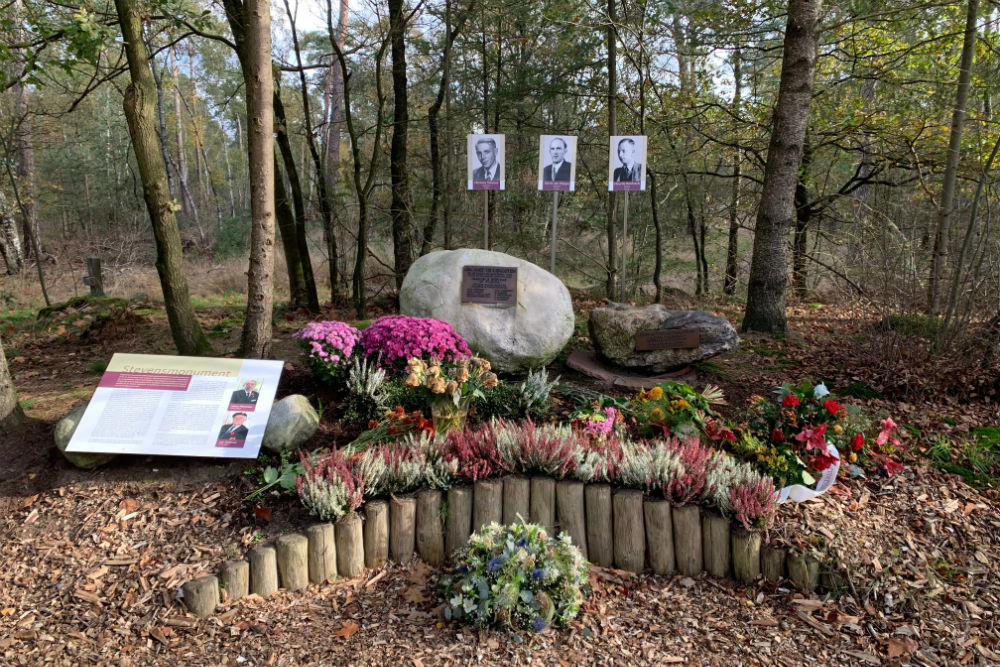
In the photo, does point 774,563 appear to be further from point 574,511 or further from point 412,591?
point 412,591

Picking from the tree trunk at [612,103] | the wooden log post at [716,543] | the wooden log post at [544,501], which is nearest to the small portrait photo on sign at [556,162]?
the tree trunk at [612,103]

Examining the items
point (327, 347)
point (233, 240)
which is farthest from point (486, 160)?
point (233, 240)

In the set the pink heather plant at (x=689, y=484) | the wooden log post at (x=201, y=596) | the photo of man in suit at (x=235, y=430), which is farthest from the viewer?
the photo of man in suit at (x=235, y=430)

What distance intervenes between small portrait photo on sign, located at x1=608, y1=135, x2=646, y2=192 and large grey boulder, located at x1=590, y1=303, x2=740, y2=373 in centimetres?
200

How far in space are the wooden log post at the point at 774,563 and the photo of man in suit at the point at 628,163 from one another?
473 cm

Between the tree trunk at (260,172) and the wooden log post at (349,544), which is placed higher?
the tree trunk at (260,172)

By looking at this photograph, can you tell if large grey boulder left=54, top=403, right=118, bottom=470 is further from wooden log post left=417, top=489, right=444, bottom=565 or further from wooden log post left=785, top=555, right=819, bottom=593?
wooden log post left=785, top=555, right=819, bottom=593

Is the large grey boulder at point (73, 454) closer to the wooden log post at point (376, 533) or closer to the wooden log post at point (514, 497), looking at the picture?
the wooden log post at point (376, 533)

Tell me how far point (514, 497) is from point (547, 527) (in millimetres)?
257

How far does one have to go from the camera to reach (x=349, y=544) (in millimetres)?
3121

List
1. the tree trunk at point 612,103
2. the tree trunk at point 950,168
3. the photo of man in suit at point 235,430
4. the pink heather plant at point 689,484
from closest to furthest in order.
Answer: the pink heather plant at point 689,484 < the photo of man in suit at point 235,430 < the tree trunk at point 950,168 < the tree trunk at point 612,103

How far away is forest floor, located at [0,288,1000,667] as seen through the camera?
2.63 meters

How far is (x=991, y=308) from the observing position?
194 inches

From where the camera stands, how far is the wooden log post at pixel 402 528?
10.5 feet
